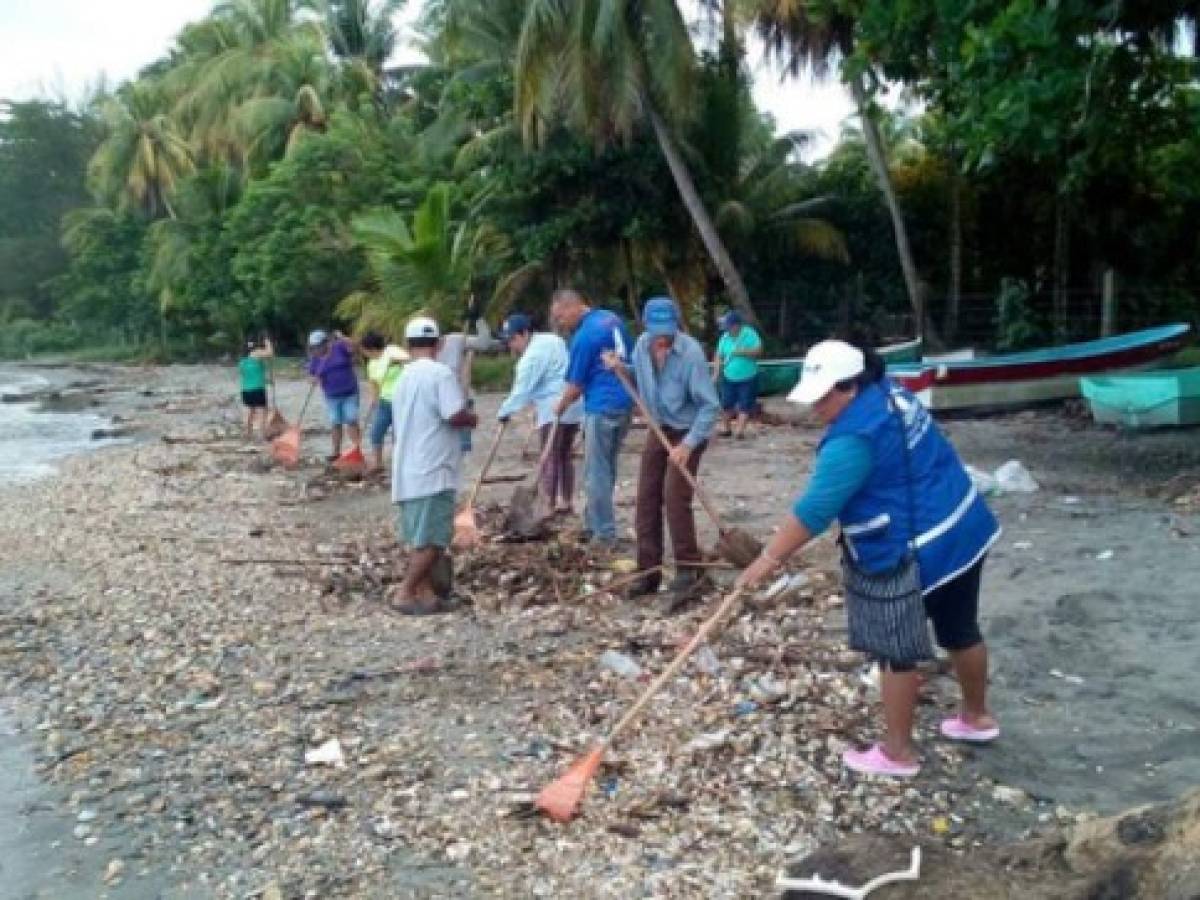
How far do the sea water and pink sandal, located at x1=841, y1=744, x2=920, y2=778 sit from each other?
13.1m

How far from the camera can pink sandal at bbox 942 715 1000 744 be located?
14.0 ft

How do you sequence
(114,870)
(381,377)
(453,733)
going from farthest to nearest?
1. (381,377)
2. (453,733)
3. (114,870)

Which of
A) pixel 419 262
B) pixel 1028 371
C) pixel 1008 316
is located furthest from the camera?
pixel 419 262

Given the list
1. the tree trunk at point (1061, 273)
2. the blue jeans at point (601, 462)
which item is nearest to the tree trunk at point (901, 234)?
the tree trunk at point (1061, 273)

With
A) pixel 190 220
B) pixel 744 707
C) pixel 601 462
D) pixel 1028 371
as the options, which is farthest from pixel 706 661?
pixel 190 220

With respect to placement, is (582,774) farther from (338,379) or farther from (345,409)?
(345,409)

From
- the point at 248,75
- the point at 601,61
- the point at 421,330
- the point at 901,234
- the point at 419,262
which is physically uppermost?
the point at 248,75

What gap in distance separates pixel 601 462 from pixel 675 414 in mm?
1167

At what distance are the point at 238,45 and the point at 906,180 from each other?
86.5 feet

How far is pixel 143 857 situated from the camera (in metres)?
3.88

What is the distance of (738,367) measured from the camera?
13.3 metres

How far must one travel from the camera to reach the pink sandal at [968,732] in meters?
4.28

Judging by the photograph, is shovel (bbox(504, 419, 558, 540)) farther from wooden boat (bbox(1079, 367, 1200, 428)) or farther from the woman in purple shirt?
wooden boat (bbox(1079, 367, 1200, 428))

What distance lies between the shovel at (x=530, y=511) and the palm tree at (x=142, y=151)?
36.1 m
